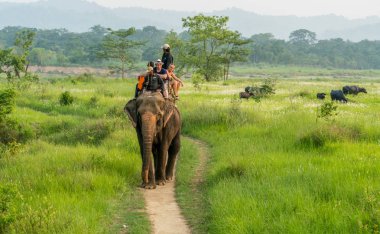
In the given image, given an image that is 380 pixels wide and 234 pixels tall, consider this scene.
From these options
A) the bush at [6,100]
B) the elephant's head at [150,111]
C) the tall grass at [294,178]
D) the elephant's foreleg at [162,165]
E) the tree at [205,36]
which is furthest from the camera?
the tree at [205,36]

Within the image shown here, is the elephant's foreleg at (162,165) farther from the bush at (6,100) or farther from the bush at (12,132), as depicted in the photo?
the bush at (12,132)

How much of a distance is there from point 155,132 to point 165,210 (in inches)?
99.9

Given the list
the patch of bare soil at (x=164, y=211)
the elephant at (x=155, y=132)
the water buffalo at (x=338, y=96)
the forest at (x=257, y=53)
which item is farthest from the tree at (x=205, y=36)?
the forest at (x=257, y=53)

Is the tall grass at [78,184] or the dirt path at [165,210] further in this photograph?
the dirt path at [165,210]

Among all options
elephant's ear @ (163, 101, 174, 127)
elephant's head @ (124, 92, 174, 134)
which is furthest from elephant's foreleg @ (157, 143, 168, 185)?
elephant's ear @ (163, 101, 174, 127)

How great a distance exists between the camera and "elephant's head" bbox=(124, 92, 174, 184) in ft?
36.6

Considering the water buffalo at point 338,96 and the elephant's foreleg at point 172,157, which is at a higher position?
the water buffalo at point 338,96

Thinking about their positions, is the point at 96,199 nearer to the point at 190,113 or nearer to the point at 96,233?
the point at 96,233

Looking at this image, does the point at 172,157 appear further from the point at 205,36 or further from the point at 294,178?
the point at 205,36

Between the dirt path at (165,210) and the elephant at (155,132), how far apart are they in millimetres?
403

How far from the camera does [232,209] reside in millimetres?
8523

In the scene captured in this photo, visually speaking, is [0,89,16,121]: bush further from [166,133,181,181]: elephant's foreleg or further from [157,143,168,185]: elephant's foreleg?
[157,143,168,185]: elephant's foreleg

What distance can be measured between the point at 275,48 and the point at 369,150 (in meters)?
134

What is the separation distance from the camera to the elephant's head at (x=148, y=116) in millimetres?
11156
